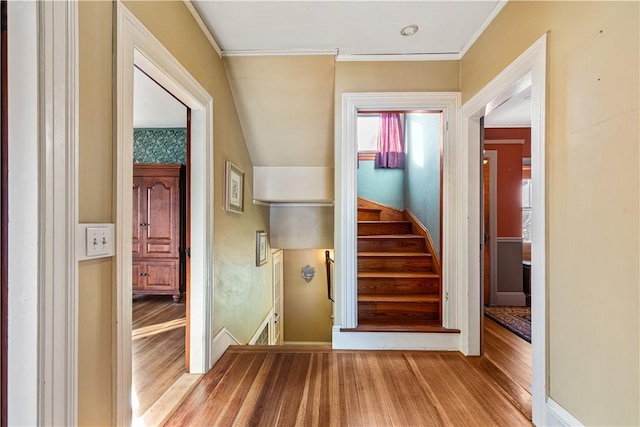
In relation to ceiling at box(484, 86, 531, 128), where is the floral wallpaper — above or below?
below

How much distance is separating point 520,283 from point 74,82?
466 centimetres

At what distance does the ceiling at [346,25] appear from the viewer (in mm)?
1849

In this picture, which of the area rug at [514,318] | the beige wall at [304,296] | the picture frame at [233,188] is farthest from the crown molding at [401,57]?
the beige wall at [304,296]

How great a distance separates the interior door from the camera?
463 cm

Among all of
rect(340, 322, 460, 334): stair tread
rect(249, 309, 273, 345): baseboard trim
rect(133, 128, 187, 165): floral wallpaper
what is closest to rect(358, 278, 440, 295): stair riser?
rect(340, 322, 460, 334): stair tread

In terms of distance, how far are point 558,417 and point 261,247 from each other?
2.90 metres

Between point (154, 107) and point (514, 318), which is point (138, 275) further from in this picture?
point (514, 318)

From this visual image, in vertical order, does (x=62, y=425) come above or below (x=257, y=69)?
below

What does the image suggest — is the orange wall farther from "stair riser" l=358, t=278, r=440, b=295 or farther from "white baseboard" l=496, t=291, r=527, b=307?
"stair riser" l=358, t=278, r=440, b=295

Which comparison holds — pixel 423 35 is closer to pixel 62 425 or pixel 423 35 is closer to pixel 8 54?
pixel 8 54

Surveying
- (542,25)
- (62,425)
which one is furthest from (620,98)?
(62,425)

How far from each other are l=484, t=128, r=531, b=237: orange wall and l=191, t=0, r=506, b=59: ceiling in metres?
2.03

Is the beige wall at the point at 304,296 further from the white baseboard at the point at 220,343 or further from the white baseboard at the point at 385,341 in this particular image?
the white baseboard at the point at 385,341

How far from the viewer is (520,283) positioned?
383 centimetres
